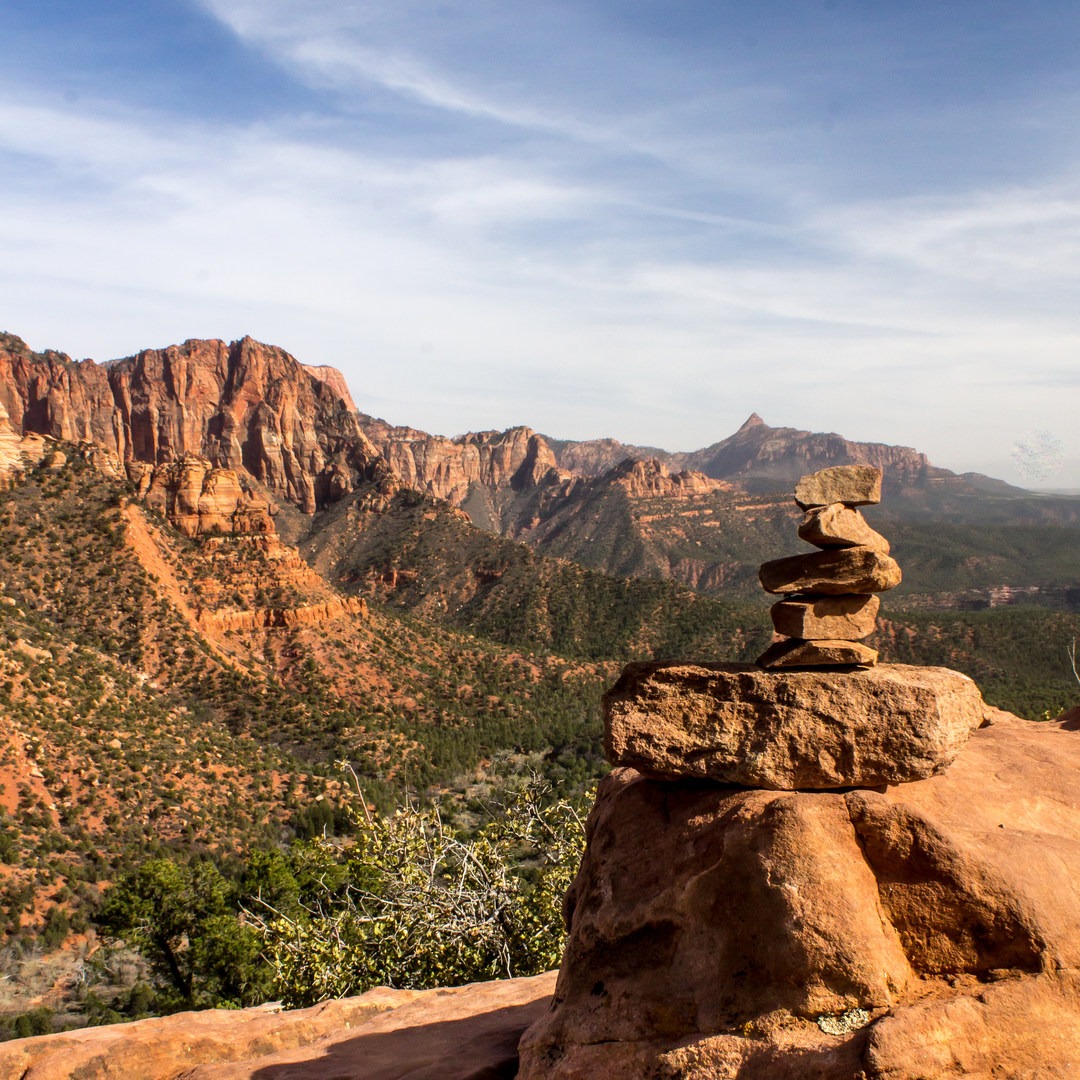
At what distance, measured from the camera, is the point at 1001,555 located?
588ft

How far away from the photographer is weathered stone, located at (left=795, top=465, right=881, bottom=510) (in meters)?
10.2

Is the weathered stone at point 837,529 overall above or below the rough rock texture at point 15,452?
below

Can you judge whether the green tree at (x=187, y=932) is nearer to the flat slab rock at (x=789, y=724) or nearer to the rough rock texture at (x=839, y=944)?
the rough rock texture at (x=839, y=944)

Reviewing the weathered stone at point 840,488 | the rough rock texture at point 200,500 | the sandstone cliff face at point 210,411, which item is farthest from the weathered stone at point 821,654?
the sandstone cliff face at point 210,411

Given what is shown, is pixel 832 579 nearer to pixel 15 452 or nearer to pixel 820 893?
pixel 820 893

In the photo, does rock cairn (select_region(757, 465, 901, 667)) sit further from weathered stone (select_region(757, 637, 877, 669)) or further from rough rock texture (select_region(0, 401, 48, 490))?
rough rock texture (select_region(0, 401, 48, 490))

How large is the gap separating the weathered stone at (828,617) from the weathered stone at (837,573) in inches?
5.8

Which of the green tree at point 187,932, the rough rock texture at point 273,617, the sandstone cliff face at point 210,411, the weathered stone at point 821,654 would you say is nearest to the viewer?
the weathered stone at point 821,654

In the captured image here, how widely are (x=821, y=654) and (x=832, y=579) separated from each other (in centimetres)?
98

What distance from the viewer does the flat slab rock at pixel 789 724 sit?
8812 millimetres

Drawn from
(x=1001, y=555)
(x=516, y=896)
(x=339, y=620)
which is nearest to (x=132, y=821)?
(x=516, y=896)

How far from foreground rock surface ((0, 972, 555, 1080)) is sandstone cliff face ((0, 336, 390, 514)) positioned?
147 meters

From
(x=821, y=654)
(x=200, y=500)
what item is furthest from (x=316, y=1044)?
→ (x=200, y=500)

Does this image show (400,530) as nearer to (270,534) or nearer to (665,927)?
(270,534)
